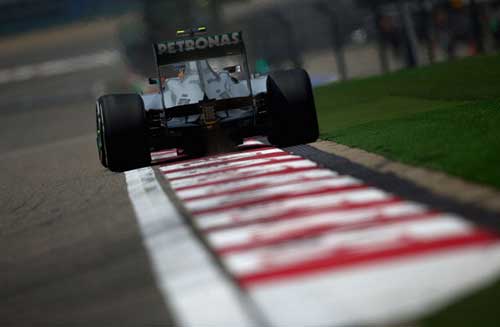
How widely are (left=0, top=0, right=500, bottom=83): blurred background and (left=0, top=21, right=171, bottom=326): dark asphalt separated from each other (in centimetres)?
895

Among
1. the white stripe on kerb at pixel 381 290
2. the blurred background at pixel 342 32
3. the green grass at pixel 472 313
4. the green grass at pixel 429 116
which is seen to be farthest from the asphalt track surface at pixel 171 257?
the blurred background at pixel 342 32

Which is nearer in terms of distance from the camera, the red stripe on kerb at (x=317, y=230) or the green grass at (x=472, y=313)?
the green grass at (x=472, y=313)

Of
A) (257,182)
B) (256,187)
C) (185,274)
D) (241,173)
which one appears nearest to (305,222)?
(185,274)

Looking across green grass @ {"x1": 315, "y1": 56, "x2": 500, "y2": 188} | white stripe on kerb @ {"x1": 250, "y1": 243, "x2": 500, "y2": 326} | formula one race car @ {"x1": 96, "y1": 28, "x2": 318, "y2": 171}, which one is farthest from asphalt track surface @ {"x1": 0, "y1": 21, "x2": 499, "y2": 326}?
green grass @ {"x1": 315, "y1": 56, "x2": 500, "y2": 188}

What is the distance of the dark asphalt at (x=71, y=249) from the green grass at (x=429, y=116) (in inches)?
98.1

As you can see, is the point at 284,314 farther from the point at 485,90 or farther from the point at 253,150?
the point at 485,90

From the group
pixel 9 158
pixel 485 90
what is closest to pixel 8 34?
pixel 9 158

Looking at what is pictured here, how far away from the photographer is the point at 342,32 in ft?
103

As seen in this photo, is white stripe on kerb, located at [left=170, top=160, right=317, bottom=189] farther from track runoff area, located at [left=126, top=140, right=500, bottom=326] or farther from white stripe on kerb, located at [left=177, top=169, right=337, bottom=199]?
track runoff area, located at [left=126, top=140, right=500, bottom=326]

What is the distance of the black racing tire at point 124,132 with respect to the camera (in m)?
11.7

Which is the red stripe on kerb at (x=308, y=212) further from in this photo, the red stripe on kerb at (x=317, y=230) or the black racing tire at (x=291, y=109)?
the black racing tire at (x=291, y=109)

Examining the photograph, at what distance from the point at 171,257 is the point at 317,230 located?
882 millimetres

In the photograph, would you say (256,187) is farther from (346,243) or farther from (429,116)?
(429,116)

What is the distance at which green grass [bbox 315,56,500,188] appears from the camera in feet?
28.5
